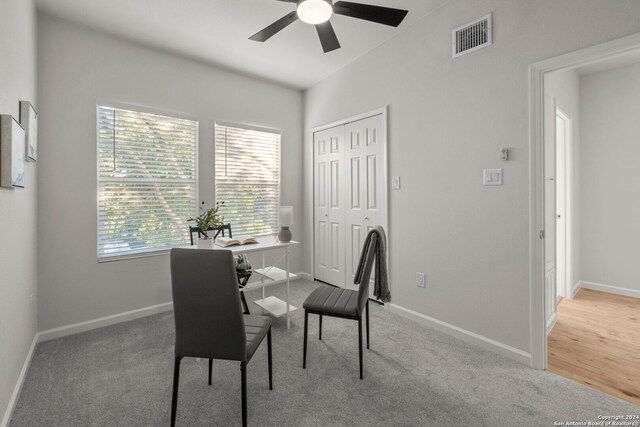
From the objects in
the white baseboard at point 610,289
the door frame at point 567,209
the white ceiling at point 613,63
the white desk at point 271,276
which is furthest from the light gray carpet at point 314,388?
the white ceiling at point 613,63

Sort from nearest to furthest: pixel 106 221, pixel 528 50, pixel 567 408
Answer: pixel 567 408 → pixel 528 50 → pixel 106 221

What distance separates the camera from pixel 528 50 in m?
2.14

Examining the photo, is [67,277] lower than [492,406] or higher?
higher

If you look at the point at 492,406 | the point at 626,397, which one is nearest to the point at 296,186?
the point at 492,406

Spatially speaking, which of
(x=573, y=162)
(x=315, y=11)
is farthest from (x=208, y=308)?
(x=573, y=162)

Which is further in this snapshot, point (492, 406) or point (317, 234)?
point (317, 234)

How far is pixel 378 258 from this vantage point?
7.49 feet

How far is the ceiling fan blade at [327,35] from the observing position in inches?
81.0

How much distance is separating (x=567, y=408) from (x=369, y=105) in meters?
3.03

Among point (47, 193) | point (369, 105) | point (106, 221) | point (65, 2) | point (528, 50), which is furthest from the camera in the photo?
point (369, 105)

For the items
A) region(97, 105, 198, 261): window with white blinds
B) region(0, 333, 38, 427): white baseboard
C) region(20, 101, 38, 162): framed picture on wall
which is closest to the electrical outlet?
region(97, 105, 198, 261): window with white blinds

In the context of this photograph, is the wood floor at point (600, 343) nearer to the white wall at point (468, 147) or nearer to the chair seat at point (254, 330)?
the white wall at point (468, 147)

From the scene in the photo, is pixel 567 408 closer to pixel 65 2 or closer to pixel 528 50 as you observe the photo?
pixel 528 50

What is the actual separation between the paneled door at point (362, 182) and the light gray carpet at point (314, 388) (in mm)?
1278
